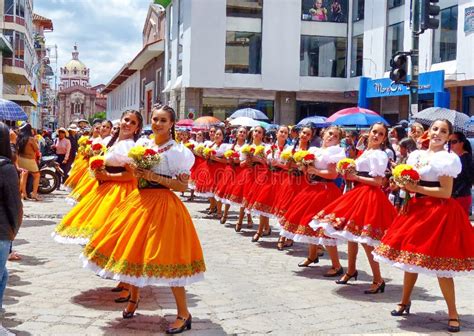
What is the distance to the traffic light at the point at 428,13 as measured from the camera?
13078 millimetres

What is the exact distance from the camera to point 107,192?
23.3 feet

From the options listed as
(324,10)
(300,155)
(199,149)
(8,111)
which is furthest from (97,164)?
(324,10)

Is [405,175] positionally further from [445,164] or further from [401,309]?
[401,309]

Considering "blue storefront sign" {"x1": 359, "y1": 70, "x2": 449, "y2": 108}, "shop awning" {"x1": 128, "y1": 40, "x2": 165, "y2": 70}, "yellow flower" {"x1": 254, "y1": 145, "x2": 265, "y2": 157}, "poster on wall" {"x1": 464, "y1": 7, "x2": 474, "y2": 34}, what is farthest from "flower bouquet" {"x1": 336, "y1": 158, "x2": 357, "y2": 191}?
"shop awning" {"x1": 128, "y1": 40, "x2": 165, "y2": 70}

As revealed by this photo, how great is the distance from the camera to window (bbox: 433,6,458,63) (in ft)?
81.8

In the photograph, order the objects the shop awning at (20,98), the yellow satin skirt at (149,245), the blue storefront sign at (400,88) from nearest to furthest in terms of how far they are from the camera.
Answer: the yellow satin skirt at (149,245) < the blue storefront sign at (400,88) < the shop awning at (20,98)

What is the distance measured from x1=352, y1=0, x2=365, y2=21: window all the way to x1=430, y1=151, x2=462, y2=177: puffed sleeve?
28776 mm

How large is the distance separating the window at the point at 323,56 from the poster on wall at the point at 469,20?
438 inches

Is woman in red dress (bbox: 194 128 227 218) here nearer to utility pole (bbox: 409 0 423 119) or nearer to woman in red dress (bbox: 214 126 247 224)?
woman in red dress (bbox: 214 126 247 224)

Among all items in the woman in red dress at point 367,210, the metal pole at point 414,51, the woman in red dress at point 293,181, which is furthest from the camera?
the metal pole at point 414,51

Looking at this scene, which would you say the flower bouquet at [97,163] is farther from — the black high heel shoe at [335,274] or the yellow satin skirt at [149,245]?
the black high heel shoe at [335,274]

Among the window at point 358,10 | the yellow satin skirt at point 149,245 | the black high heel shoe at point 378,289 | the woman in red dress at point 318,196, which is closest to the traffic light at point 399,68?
the woman in red dress at point 318,196

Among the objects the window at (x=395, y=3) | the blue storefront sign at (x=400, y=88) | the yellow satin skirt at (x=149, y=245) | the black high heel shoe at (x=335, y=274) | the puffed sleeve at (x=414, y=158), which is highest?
the window at (x=395, y=3)

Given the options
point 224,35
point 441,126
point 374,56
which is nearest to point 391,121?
point 374,56
